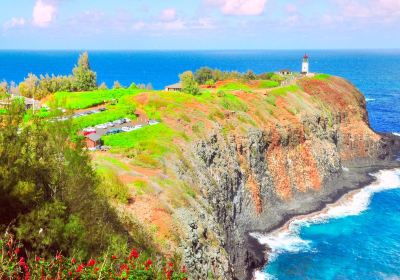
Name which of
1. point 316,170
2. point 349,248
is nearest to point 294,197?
point 316,170

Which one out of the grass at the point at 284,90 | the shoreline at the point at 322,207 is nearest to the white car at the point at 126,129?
the shoreline at the point at 322,207

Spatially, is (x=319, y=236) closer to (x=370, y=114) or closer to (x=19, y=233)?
(x=19, y=233)

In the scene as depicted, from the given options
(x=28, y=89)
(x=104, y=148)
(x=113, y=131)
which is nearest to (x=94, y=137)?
(x=104, y=148)

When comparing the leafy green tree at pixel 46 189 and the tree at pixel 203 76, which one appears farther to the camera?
the tree at pixel 203 76

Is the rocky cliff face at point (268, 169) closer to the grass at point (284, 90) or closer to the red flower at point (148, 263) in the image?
the grass at point (284, 90)

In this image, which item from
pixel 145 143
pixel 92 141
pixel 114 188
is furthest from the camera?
pixel 145 143

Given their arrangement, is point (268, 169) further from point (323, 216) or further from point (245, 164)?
point (323, 216)

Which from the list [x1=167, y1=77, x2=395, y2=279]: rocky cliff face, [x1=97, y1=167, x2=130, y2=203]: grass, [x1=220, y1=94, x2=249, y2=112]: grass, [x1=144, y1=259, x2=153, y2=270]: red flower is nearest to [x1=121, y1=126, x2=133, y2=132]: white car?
[x1=167, y1=77, x2=395, y2=279]: rocky cliff face
